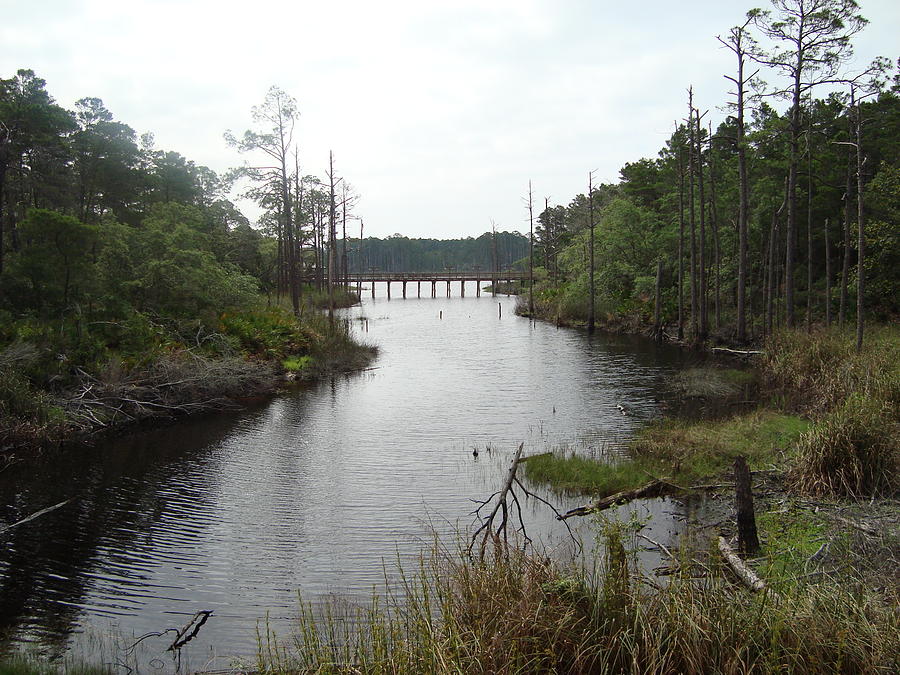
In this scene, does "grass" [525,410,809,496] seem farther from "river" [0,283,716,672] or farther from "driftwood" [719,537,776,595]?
"driftwood" [719,537,776,595]

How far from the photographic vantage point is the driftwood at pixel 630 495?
9966 millimetres

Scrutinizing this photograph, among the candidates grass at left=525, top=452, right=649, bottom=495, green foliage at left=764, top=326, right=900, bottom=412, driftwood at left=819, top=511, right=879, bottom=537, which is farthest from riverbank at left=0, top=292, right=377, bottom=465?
green foliage at left=764, top=326, right=900, bottom=412

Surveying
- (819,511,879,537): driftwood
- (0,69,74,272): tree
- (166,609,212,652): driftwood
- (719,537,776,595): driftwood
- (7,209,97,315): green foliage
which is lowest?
(166,609,212,652): driftwood

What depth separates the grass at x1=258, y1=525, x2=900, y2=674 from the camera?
412 cm

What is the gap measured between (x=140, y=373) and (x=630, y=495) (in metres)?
13.7

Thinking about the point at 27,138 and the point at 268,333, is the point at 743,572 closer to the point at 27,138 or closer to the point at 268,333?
the point at 268,333

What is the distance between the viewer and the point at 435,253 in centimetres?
16738

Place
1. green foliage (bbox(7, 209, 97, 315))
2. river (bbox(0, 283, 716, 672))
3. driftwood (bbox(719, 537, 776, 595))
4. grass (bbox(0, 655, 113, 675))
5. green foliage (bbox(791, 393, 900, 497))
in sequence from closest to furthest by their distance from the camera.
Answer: driftwood (bbox(719, 537, 776, 595)), grass (bbox(0, 655, 113, 675)), river (bbox(0, 283, 716, 672)), green foliage (bbox(791, 393, 900, 497)), green foliage (bbox(7, 209, 97, 315))

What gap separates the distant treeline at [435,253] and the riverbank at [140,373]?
130m

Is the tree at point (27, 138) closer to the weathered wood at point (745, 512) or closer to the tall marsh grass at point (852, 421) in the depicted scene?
the weathered wood at point (745, 512)

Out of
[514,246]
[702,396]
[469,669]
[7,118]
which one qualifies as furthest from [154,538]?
[514,246]

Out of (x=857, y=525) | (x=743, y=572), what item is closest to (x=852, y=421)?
(x=857, y=525)

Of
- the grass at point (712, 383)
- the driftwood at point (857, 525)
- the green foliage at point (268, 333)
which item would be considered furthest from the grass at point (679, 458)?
the green foliage at point (268, 333)

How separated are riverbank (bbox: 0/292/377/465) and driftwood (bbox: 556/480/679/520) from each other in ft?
37.9
